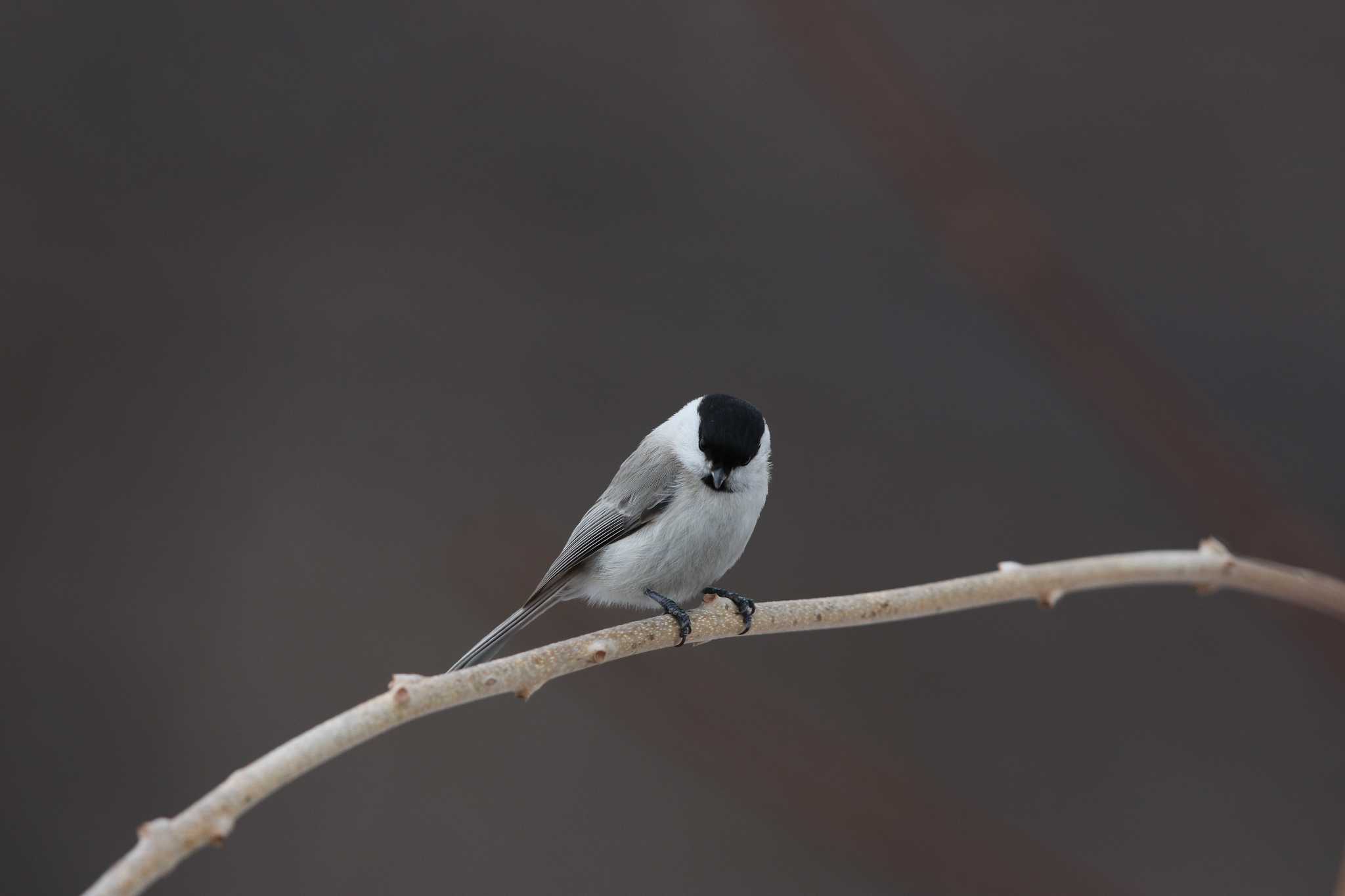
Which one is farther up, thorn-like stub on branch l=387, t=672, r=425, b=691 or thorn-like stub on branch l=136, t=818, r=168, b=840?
thorn-like stub on branch l=387, t=672, r=425, b=691

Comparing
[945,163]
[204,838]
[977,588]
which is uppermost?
[945,163]

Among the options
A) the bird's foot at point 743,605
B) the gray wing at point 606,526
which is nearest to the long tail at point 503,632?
the gray wing at point 606,526

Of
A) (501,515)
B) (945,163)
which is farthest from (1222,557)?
(501,515)

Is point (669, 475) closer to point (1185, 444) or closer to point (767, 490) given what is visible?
point (767, 490)

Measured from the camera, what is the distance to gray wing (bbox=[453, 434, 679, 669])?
3.06 ft

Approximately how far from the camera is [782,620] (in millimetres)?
688

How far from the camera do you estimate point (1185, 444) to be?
0.64 metres

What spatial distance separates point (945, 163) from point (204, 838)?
1.76ft

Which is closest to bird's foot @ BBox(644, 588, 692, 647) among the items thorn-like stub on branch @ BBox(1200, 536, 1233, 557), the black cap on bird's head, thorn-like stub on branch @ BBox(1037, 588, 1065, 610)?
the black cap on bird's head

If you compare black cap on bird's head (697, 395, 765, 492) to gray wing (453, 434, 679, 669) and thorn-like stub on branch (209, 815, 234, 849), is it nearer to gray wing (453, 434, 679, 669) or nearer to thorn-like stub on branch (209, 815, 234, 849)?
gray wing (453, 434, 679, 669)

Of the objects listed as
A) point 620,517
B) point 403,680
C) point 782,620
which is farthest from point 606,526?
point 403,680

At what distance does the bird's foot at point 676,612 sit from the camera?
777 mm

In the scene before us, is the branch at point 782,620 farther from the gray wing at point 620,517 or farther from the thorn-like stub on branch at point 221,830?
the gray wing at point 620,517

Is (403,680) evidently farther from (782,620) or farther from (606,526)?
(606,526)
